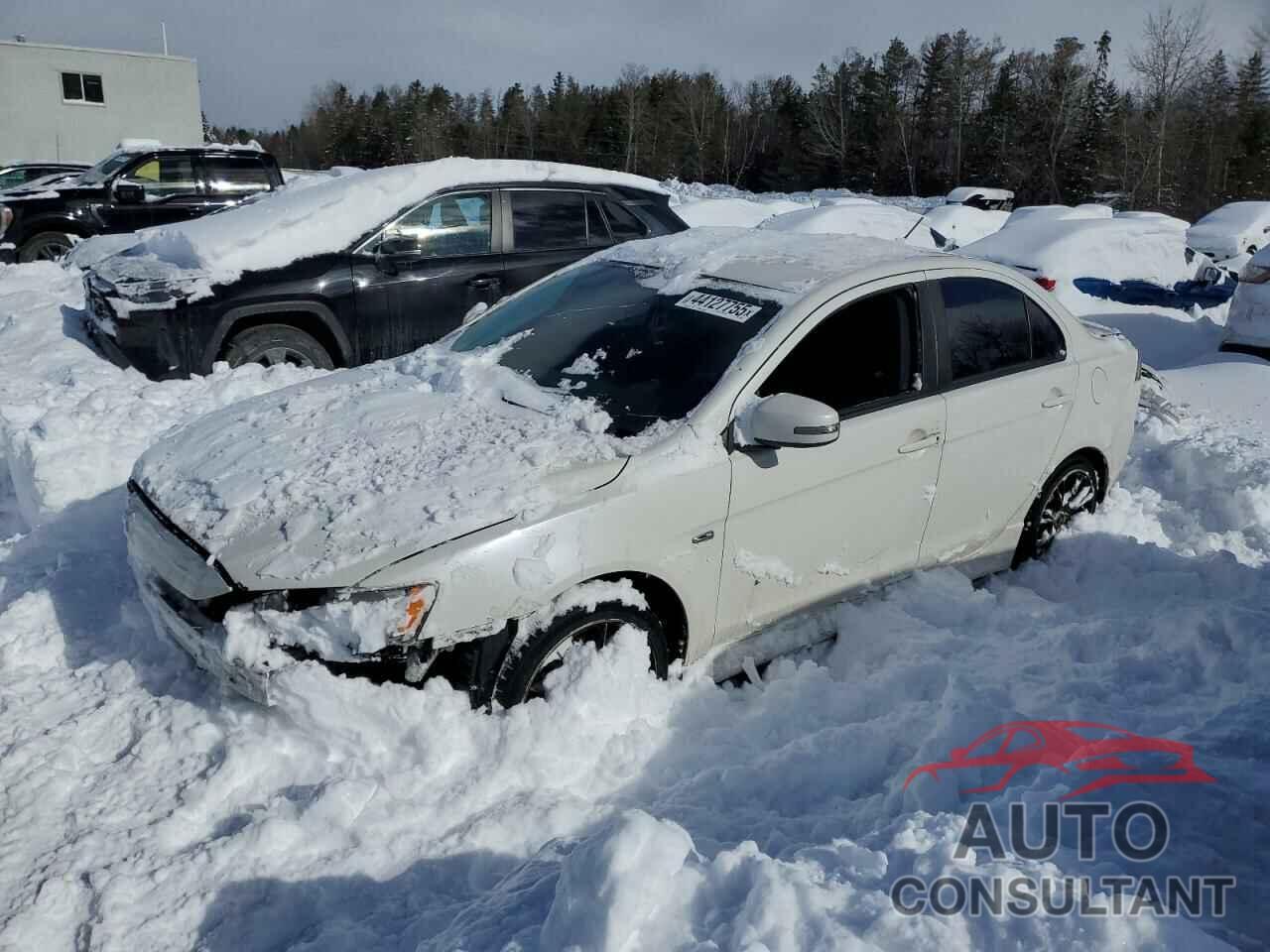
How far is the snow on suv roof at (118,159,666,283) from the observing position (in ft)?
21.1

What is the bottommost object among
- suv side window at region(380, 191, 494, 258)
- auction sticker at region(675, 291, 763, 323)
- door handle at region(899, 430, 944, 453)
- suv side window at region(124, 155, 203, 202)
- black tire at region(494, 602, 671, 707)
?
black tire at region(494, 602, 671, 707)

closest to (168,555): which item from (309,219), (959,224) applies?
(309,219)

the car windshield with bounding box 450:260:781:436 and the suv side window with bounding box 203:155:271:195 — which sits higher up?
the suv side window with bounding box 203:155:271:195

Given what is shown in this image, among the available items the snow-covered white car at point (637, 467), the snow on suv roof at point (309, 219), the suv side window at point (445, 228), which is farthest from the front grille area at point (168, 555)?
the suv side window at point (445, 228)

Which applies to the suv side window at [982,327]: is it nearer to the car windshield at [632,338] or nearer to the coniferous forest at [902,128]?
the car windshield at [632,338]

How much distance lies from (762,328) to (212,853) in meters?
2.53

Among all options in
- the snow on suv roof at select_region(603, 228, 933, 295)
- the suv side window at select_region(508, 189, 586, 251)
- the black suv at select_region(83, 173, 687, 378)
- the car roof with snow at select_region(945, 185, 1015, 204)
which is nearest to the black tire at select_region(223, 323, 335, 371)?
the black suv at select_region(83, 173, 687, 378)

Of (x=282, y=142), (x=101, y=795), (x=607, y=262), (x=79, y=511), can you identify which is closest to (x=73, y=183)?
(x=79, y=511)

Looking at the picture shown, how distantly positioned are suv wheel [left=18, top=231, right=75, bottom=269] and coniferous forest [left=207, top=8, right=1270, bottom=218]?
36016mm

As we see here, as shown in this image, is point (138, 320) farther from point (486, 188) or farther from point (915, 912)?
point (915, 912)

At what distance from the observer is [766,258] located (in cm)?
421

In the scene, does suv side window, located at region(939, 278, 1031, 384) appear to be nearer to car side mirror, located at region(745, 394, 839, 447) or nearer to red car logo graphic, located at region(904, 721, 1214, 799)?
car side mirror, located at region(745, 394, 839, 447)

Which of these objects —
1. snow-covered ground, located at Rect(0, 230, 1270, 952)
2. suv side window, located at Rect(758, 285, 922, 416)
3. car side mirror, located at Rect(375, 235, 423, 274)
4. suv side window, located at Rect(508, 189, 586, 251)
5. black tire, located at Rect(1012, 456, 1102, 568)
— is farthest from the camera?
suv side window, located at Rect(508, 189, 586, 251)

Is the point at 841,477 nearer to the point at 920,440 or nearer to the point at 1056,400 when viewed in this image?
the point at 920,440
